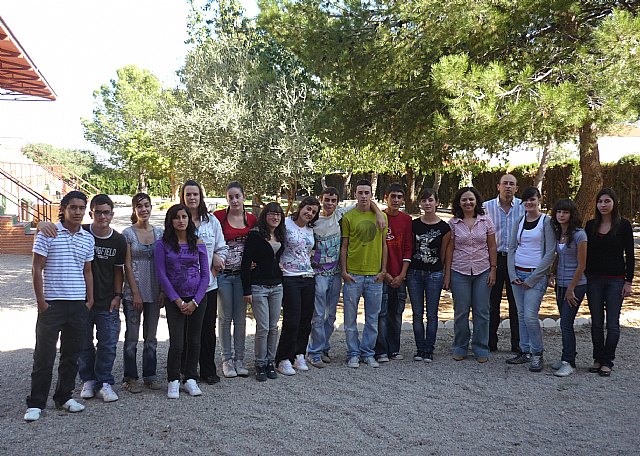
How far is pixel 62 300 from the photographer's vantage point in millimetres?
4707

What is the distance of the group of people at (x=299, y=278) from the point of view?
4863 millimetres

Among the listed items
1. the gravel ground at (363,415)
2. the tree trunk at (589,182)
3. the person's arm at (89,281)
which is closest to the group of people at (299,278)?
the person's arm at (89,281)

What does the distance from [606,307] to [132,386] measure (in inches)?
173

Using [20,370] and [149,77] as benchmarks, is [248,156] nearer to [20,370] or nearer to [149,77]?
[20,370]

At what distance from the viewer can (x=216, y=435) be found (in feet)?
14.3

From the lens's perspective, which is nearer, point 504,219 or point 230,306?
point 230,306

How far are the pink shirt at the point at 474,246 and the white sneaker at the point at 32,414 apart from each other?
4.00 m

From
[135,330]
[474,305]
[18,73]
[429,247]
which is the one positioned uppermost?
[18,73]

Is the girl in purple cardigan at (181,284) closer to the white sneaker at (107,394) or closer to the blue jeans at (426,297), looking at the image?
the white sneaker at (107,394)

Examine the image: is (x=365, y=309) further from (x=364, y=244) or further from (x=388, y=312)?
(x=364, y=244)

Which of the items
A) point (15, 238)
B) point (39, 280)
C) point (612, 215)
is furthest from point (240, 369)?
point (15, 238)

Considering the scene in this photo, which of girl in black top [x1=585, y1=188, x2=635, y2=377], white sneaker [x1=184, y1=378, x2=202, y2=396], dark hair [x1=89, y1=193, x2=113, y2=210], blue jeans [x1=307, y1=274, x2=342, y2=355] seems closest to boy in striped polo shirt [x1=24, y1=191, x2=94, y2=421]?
dark hair [x1=89, y1=193, x2=113, y2=210]

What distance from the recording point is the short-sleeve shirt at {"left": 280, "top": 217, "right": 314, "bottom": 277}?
586 cm

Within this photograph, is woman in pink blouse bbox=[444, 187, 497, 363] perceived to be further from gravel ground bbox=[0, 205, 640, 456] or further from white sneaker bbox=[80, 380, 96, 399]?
white sneaker bbox=[80, 380, 96, 399]
